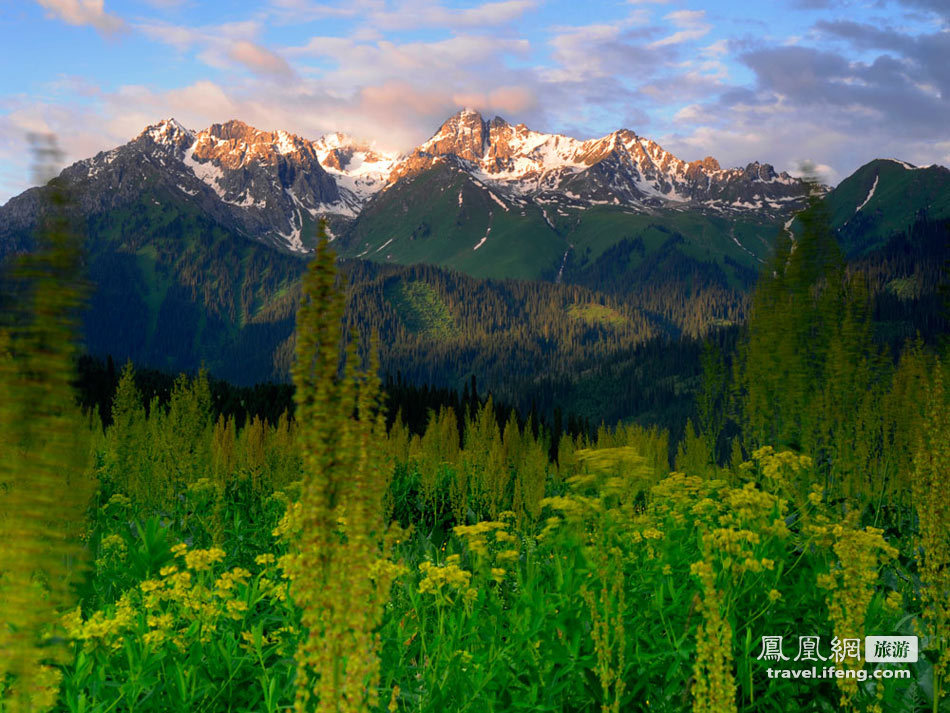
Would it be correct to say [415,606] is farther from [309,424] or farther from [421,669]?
[309,424]

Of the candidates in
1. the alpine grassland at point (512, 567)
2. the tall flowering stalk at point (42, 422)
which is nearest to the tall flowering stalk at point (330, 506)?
the alpine grassland at point (512, 567)

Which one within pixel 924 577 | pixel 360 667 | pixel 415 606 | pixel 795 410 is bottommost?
pixel 415 606

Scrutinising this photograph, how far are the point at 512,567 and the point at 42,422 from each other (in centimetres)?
763

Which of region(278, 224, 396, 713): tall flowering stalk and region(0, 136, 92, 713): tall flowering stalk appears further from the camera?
region(278, 224, 396, 713): tall flowering stalk

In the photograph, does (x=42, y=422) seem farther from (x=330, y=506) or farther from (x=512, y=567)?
(x=512, y=567)

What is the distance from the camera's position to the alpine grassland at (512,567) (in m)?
2.14

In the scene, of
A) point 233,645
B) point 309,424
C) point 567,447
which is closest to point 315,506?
point 309,424

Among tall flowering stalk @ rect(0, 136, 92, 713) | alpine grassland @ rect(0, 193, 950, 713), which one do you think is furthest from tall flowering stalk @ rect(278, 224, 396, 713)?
tall flowering stalk @ rect(0, 136, 92, 713)

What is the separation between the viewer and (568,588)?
6.59 meters

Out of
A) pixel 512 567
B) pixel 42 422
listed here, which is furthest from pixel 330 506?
pixel 512 567

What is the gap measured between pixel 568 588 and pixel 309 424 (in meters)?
5.11

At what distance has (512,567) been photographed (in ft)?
29.3

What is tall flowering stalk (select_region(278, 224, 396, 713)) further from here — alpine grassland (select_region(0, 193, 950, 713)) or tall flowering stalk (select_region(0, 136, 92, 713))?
tall flowering stalk (select_region(0, 136, 92, 713))

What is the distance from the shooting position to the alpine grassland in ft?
7.04
